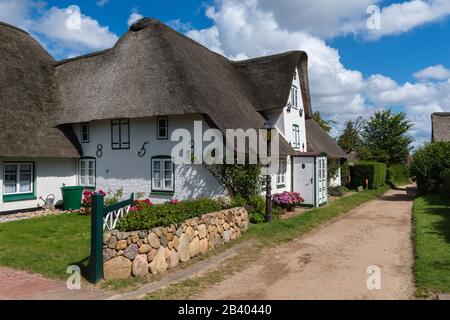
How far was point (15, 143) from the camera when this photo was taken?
1382 cm

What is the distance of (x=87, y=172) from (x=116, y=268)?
10926mm

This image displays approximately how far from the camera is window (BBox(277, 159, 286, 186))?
17.3 metres

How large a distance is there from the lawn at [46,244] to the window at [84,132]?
4442 millimetres

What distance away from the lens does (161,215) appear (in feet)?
25.4

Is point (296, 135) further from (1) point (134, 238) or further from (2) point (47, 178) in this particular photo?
(1) point (134, 238)

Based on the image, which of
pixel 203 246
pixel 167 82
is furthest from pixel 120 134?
pixel 203 246

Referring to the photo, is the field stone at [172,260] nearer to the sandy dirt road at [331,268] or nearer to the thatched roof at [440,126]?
the sandy dirt road at [331,268]

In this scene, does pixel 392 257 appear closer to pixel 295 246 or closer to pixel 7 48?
pixel 295 246

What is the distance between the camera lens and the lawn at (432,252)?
616 centimetres

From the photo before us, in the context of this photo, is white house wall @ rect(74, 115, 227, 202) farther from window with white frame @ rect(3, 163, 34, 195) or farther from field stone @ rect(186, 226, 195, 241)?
field stone @ rect(186, 226, 195, 241)

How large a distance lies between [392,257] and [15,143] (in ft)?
43.5

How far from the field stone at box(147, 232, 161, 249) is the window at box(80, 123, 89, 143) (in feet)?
36.0

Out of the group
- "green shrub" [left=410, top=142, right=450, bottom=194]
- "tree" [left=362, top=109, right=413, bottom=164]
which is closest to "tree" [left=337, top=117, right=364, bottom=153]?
"tree" [left=362, top=109, right=413, bottom=164]
